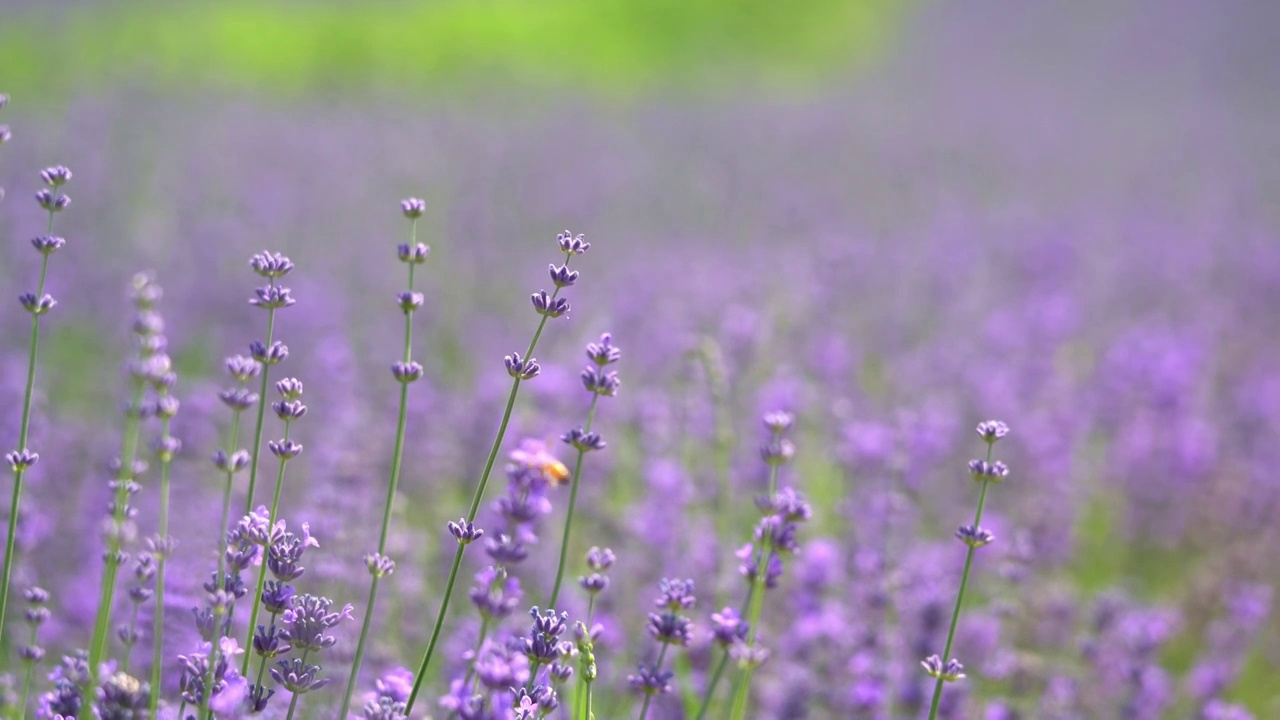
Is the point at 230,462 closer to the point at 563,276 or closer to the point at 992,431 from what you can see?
the point at 563,276

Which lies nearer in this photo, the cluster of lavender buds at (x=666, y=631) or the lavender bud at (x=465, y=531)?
the lavender bud at (x=465, y=531)

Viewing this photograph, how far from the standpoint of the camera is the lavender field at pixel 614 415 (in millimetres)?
1453

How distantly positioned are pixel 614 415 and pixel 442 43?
1045 centimetres

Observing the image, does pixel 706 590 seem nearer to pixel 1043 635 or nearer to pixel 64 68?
pixel 1043 635

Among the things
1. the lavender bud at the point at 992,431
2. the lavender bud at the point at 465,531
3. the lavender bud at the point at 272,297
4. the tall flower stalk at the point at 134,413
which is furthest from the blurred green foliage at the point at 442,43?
the lavender bud at the point at 992,431

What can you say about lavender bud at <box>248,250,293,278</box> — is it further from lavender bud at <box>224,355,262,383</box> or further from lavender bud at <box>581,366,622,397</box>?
lavender bud at <box>581,366,622,397</box>

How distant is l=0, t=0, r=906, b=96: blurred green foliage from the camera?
10.4 m

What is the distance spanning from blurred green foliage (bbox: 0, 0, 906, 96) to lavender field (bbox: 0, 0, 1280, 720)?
0.60 m

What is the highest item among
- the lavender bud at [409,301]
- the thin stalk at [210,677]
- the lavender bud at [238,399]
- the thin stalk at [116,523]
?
the lavender bud at [409,301]

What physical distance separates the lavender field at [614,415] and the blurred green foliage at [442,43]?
23.8 inches

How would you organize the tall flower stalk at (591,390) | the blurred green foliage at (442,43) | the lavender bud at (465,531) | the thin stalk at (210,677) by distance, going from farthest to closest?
the blurred green foliage at (442,43) < the tall flower stalk at (591,390) < the lavender bud at (465,531) < the thin stalk at (210,677)

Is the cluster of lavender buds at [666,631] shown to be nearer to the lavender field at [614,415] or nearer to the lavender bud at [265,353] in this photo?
the lavender field at [614,415]

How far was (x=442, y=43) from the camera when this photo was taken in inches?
520

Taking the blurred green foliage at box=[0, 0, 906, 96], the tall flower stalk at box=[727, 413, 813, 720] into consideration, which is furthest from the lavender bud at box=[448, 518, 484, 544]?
the blurred green foliage at box=[0, 0, 906, 96]
